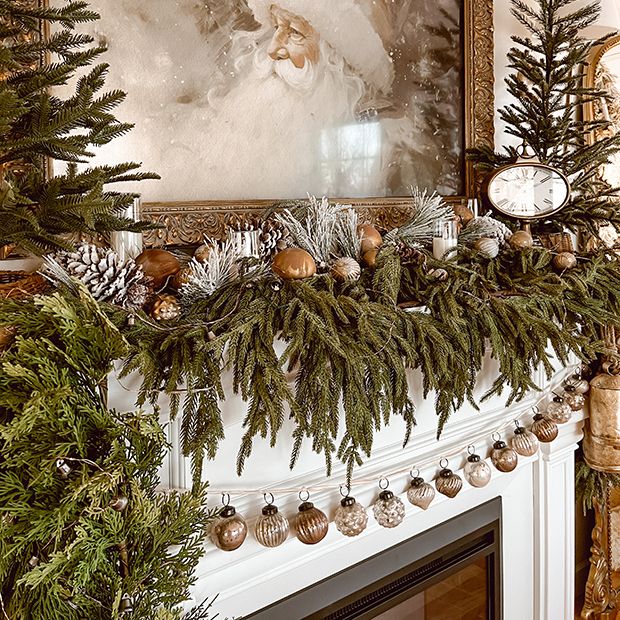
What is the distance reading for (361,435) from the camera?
0.85 meters

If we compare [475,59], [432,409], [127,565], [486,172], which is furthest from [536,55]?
[127,565]

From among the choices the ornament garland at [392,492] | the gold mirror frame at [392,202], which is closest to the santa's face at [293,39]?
the gold mirror frame at [392,202]

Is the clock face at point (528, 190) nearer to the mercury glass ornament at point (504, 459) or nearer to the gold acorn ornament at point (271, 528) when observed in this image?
the mercury glass ornament at point (504, 459)

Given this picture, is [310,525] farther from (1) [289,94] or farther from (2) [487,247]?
(1) [289,94]

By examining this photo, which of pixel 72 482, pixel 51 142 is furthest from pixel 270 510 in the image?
pixel 51 142

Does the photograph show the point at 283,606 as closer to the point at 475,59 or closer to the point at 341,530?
the point at 341,530

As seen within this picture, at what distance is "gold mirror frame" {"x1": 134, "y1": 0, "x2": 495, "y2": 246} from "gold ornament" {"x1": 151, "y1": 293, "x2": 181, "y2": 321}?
124 mm

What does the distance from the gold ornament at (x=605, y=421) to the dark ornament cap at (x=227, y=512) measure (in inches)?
41.3

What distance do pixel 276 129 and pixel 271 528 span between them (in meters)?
0.69

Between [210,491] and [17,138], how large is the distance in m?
0.55

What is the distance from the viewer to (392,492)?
115 centimetres

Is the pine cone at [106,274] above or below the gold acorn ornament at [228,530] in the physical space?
above

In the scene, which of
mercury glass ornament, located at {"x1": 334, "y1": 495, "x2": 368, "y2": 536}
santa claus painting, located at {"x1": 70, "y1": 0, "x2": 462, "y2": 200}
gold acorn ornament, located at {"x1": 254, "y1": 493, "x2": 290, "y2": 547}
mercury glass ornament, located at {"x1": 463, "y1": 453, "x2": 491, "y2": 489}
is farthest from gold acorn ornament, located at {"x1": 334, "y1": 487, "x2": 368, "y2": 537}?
santa claus painting, located at {"x1": 70, "y1": 0, "x2": 462, "y2": 200}

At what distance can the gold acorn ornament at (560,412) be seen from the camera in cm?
145
